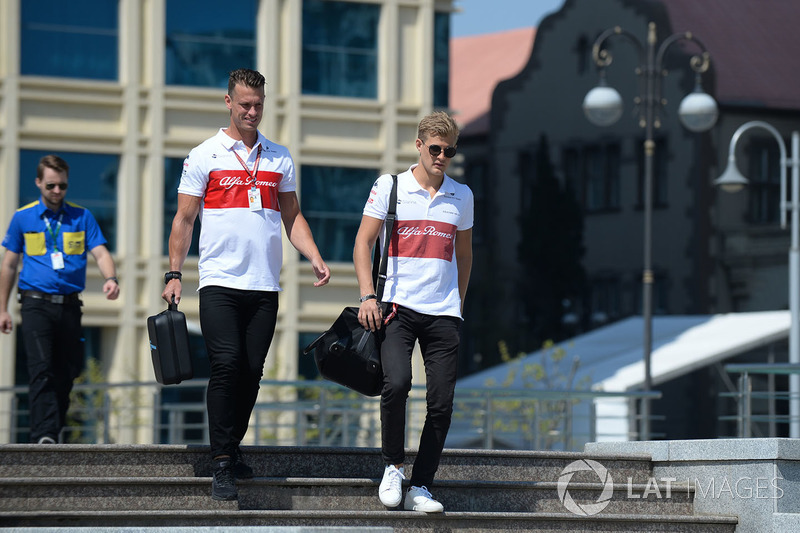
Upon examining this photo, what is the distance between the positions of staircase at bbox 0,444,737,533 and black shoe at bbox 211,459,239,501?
0.07 meters

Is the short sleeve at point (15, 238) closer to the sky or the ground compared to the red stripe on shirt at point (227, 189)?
closer to the ground

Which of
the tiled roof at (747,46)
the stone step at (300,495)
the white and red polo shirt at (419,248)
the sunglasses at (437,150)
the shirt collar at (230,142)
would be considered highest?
the tiled roof at (747,46)

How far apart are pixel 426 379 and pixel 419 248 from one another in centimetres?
71

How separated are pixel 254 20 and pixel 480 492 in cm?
2183

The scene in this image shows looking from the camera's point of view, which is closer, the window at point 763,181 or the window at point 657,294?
the window at point 657,294

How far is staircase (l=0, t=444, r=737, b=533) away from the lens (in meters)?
9.20

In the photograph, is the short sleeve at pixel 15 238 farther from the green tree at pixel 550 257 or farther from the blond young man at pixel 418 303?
the green tree at pixel 550 257

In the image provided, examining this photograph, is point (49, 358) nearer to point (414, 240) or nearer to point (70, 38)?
point (414, 240)

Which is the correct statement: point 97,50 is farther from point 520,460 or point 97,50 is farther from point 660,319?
point 520,460

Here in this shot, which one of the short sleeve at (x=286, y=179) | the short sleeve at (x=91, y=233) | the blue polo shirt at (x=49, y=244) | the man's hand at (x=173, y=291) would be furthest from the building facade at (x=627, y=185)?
the man's hand at (x=173, y=291)

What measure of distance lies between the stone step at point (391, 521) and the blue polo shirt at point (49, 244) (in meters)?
2.60

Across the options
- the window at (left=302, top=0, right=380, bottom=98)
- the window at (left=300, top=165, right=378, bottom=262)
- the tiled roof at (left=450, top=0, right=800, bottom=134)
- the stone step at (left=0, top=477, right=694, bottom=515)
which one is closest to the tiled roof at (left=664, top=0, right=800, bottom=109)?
the tiled roof at (left=450, top=0, right=800, bottom=134)

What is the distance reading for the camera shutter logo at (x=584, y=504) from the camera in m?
10.2

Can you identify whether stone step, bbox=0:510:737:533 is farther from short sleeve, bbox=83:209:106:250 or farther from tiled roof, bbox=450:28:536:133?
tiled roof, bbox=450:28:536:133
